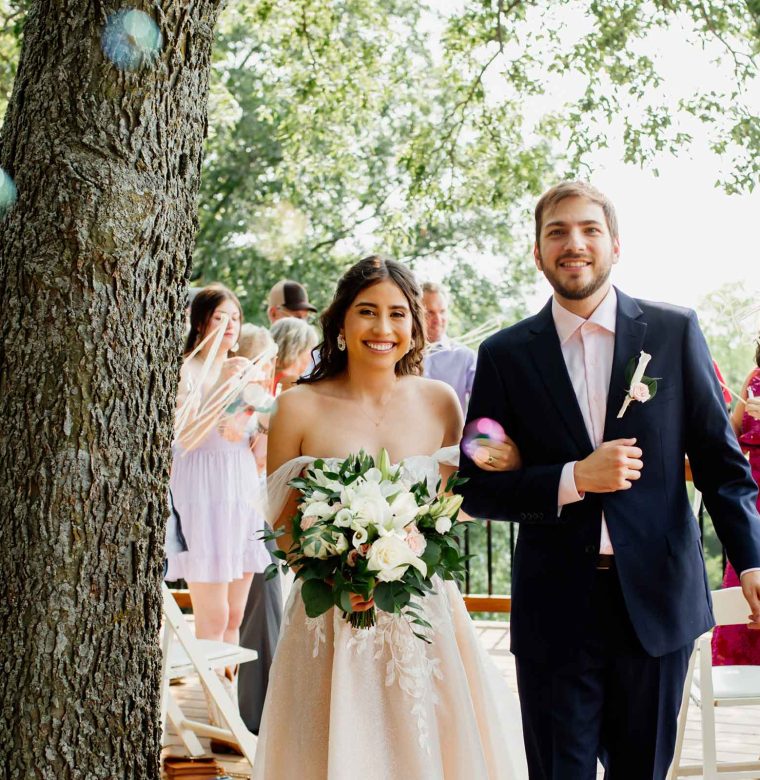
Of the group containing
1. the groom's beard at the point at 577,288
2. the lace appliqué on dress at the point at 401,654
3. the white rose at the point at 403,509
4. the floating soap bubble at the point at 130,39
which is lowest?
the lace appliqué on dress at the point at 401,654

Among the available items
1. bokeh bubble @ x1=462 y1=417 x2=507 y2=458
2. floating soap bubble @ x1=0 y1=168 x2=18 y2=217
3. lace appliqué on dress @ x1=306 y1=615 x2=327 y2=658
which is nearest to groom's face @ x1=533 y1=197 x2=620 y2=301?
bokeh bubble @ x1=462 y1=417 x2=507 y2=458

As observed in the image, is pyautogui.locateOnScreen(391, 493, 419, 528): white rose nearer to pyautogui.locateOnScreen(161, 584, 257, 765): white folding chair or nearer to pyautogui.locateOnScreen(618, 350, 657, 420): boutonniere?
pyautogui.locateOnScreen(618, 350, 657, 420): boutonniere

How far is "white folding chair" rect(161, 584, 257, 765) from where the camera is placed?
13.6ft

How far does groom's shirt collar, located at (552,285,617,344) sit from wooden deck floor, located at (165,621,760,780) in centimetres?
269

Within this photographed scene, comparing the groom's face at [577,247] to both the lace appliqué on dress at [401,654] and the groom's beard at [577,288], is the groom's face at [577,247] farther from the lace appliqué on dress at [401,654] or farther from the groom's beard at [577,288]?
the lace appliqué on dress at [401,654]

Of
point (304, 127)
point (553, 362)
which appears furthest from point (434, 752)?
point (304, 127)

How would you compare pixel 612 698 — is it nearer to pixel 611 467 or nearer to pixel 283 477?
pixel 611 467

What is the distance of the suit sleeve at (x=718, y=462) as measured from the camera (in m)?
2.63

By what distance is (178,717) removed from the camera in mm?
4746

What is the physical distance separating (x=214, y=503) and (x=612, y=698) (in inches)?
108

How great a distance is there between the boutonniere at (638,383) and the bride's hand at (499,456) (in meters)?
0.32

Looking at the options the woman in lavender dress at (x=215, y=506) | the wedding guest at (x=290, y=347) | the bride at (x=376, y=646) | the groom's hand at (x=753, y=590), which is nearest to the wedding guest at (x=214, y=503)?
the woman in lavender dress at (x=215, y=506)

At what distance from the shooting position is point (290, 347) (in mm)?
5406

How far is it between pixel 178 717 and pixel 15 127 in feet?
10.2
